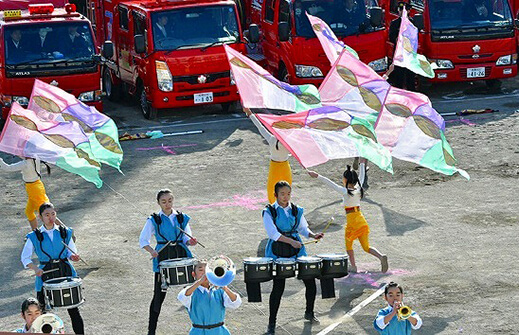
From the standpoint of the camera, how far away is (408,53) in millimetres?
19109

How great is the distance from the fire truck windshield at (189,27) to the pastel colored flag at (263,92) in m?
6.19

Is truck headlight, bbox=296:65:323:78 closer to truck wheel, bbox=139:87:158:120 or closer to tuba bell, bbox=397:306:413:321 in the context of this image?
truck wheel, bbox=139:87:158:120

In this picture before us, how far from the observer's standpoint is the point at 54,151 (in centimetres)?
1351

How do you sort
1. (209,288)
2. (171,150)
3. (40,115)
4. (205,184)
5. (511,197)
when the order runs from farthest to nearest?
(171,150) < (205,184) < (511,197) < (40,115) < (209,288)

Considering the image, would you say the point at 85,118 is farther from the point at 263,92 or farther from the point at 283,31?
the point at 283,31

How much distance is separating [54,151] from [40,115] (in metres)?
1.20

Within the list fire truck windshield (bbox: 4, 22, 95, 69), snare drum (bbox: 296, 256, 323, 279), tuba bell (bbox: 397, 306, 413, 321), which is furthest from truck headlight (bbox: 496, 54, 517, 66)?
tuba bell (bbox: 397, 306, 413, 321)

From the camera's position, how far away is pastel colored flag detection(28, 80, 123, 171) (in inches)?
535

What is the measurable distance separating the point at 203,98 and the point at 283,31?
208 centimetres

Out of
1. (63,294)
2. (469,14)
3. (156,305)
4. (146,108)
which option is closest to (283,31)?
(146,108)

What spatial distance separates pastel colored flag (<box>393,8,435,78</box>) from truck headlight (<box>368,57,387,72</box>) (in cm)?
295

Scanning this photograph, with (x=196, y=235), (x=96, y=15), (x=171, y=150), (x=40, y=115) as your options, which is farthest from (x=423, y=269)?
(x=96, y=15)

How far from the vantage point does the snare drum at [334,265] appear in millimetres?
11795

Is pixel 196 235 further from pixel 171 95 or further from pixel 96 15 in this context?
pixel 96 15
